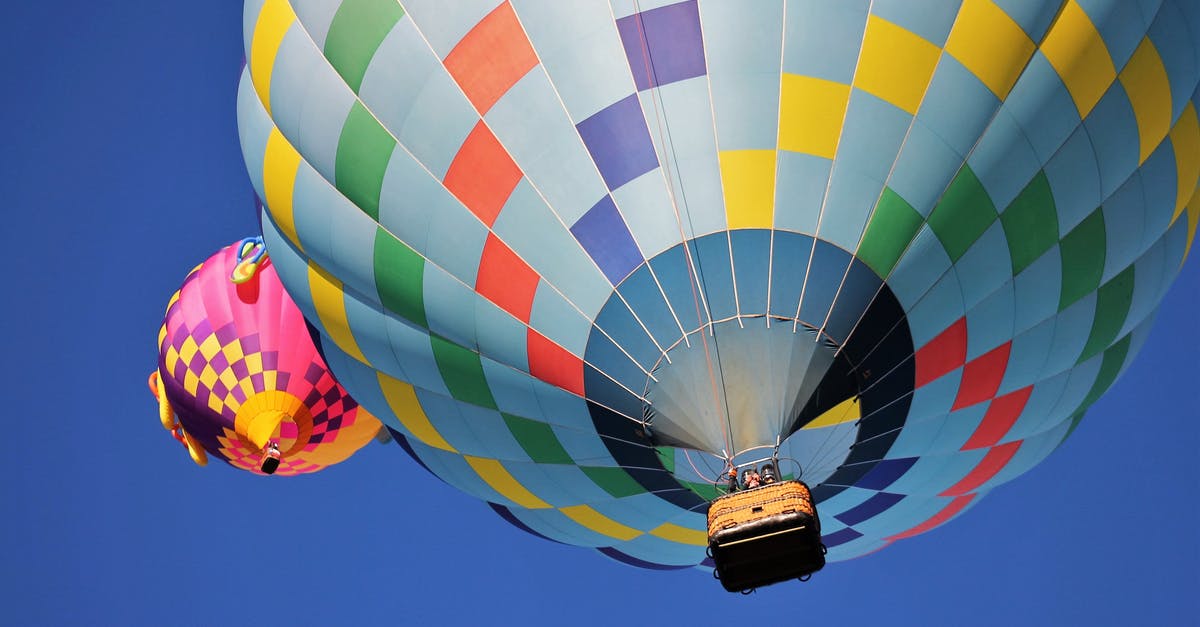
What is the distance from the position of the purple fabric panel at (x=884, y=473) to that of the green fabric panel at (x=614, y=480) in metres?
1.35

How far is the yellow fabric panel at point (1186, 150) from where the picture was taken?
7.62 m

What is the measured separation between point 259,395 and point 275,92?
13.4ft

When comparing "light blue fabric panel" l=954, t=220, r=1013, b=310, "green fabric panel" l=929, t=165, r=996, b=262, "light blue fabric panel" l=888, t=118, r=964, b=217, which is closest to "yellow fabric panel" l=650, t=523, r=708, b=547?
"light blue fabric panel" l=954, t=220, r=1013, b=310

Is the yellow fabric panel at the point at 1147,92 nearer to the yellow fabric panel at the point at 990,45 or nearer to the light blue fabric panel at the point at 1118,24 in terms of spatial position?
the light blue fabric panel at the point at 1118,24

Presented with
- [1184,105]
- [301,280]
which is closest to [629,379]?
[301,280]

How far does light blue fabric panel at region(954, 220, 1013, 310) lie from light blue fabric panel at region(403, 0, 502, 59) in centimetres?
259

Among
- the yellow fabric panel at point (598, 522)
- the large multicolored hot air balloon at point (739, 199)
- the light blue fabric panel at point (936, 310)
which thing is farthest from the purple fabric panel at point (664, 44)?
the yellow fabric panel at point (598, 522)

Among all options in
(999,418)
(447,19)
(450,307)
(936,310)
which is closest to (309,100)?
(447,19)

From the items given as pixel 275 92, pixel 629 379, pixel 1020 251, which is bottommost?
pixel 629 379

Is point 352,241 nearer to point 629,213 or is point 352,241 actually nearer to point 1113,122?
point 629,213

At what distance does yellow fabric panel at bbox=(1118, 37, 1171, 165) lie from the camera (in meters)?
7.11

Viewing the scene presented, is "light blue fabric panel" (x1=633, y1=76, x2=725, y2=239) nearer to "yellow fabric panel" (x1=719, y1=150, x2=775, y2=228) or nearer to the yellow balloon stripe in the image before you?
"yellow fabric panel" (x1=719, y1=150, x2=775, y2=228)

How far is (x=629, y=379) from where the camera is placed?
6.95 m

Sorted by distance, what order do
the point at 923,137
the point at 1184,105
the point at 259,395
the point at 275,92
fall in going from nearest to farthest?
the point at 923,137 → the point at 1184,105 → the point at 275,92 → the point at 259,395
